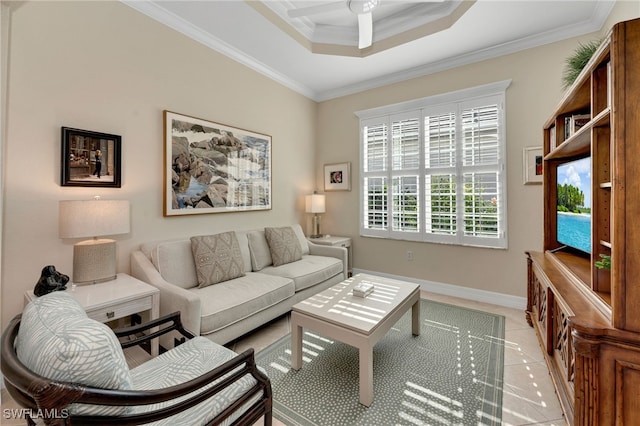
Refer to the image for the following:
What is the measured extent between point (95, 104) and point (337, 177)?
3.08m

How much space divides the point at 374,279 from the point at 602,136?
188 cm

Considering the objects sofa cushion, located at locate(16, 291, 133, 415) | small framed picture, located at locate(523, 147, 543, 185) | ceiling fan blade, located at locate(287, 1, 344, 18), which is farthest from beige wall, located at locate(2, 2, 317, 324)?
small framed picture, located at locate(523, 147, 543, 185)

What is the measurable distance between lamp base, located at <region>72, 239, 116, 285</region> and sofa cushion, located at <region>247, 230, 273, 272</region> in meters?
1.35

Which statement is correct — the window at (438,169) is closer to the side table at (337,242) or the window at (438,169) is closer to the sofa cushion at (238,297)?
the side table at (337,242)

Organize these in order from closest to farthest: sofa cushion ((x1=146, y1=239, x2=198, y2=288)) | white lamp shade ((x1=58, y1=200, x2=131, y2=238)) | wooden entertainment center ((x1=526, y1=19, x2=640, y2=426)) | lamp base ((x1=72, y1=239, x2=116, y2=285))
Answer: wooden entertainment center ((x1=526, y1=19, x2=640, y2=426)), white lamp shade ((x1=58, y1=200, x2=131, y2=238)), lamp base ((x1=72, y1=239, x2=116, y2=285)), sofa cushion ((x1=146, y1=239, x2=198, y2=288))

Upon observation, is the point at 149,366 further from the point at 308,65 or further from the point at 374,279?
the point at 308,65

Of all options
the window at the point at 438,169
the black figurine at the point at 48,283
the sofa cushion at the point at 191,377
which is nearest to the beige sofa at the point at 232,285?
the sofa cushion at the point at 191,377

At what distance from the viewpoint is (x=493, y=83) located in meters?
3.20

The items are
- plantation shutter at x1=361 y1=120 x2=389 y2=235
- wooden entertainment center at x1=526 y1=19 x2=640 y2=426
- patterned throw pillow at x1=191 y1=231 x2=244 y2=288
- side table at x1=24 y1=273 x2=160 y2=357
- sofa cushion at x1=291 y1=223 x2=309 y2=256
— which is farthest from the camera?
plantation shutter at x1=361 y1=120 x2=389 y2=235

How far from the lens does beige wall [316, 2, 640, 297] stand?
117 inches

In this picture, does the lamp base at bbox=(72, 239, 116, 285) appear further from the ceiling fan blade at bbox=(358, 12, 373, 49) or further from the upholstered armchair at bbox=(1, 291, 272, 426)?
the ceiling fan blade at bbox=(358, 12, 373, 49)

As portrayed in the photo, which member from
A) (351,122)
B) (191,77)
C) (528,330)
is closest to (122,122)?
(191,77)

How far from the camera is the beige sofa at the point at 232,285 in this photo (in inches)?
79.5

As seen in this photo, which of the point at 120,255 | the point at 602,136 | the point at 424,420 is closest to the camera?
the point at 602,136
